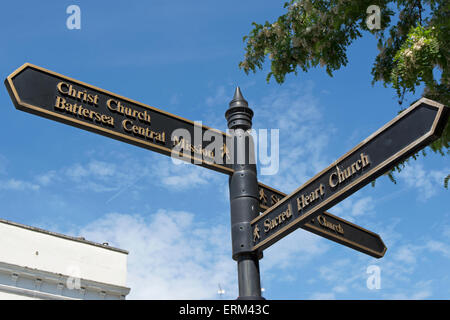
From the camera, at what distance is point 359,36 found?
602 centimetres

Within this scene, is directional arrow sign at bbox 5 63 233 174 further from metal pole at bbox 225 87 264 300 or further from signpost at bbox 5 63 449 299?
metal pole at bbox 225 87 264 300

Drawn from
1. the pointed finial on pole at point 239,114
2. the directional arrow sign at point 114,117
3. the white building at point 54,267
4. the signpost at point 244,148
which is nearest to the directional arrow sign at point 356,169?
the signpost at point 244,148

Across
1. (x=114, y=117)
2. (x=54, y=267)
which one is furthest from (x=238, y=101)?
(x=54, y=267)

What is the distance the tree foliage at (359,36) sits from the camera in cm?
472

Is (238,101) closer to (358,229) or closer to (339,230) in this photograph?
(339,230)

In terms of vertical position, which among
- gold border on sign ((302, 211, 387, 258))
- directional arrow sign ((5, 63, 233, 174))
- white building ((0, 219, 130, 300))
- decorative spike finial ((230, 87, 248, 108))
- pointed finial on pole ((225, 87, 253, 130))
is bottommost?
gold border on sign ((302, 211, 387, 258))

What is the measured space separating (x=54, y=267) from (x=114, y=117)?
2675cm

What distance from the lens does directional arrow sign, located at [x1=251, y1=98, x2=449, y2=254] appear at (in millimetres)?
3713

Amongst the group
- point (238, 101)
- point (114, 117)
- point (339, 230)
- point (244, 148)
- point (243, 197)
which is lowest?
point (339, 230)

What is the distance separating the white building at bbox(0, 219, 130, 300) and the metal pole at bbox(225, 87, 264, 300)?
25355 mm

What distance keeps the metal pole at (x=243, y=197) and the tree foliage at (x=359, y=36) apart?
1.04 meters

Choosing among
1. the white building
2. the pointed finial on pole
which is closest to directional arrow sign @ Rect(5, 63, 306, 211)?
the pointed finial on pole
